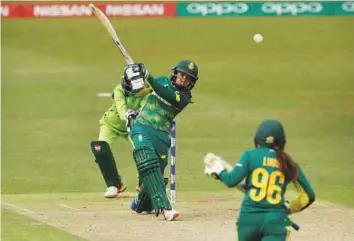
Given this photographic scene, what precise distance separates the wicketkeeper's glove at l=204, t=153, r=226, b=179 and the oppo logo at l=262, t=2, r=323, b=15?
3305 centimetres

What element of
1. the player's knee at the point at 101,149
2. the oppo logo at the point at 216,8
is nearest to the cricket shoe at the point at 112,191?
the player's knee at the point at 101,149

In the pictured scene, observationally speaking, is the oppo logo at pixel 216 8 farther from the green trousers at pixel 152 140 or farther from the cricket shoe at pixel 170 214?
the cricket shoe at pixel 170 214

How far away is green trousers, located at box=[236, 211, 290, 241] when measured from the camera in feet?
32.4

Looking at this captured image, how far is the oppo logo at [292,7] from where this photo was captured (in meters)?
42.5

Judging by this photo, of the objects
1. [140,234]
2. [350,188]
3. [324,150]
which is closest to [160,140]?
[140,234]

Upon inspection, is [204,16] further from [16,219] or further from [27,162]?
[16,219]

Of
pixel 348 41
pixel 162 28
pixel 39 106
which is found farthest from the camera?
pixel 162 28

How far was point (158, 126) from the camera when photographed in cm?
1388

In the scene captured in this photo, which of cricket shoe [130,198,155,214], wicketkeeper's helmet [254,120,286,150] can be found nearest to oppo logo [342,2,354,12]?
cricket shoe [130,198,155,214]

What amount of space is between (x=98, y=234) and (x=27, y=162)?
7553 mm

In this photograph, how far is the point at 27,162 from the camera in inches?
797

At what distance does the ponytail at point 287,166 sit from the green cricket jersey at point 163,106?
3871 millimetres

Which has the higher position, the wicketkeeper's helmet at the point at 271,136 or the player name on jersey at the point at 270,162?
the wicketkeeper's helmet at the point at 271,136

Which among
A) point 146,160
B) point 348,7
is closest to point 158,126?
point 146,160
